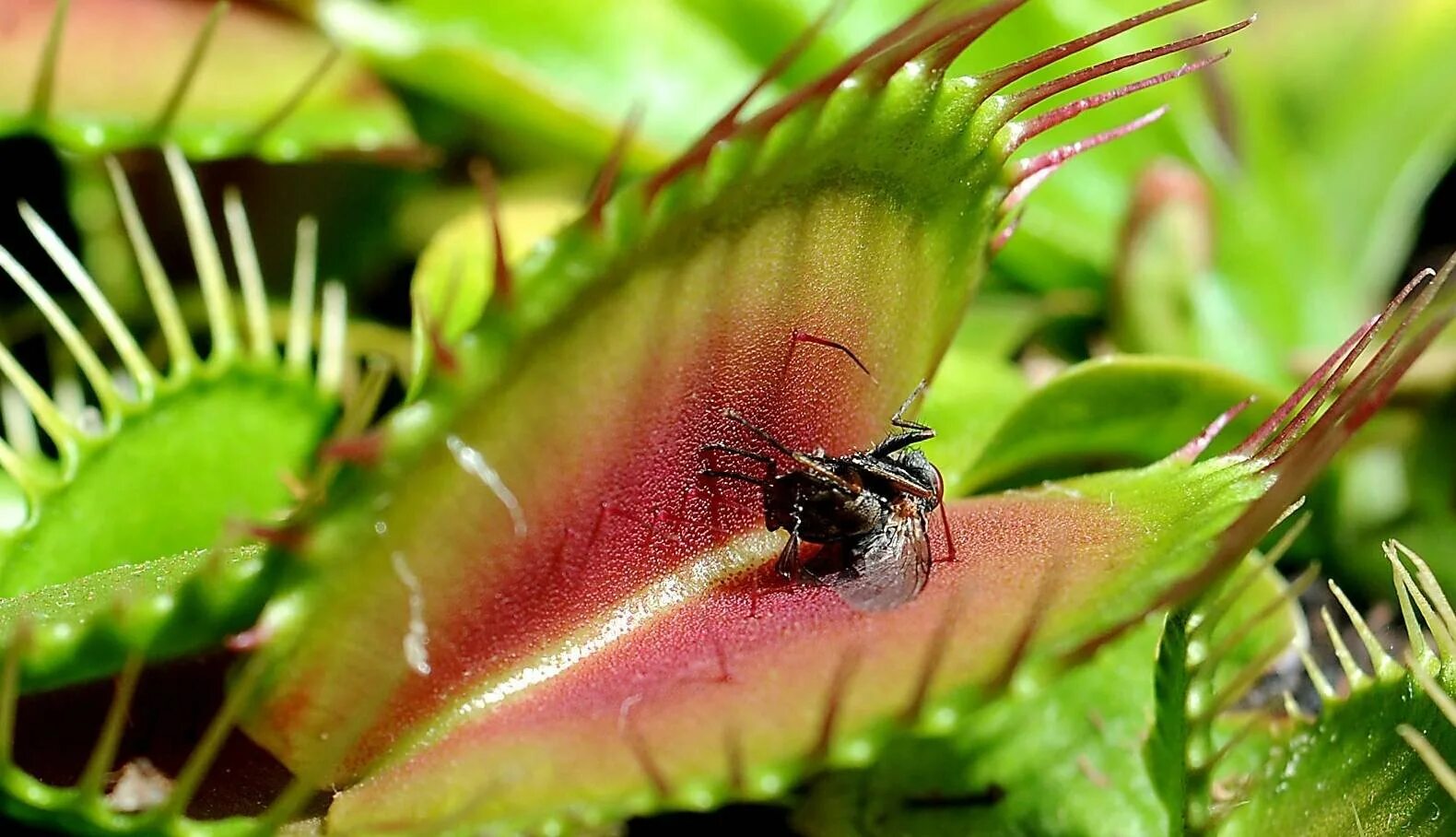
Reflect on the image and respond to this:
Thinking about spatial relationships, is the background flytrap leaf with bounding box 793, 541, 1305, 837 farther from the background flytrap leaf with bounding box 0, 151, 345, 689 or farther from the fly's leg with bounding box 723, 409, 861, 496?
the background flytrap leaf with bounding box 0, 151, 345, 689

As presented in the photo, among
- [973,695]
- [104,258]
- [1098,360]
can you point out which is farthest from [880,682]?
[104,258]

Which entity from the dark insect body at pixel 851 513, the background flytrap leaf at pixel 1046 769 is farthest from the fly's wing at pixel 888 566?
the background flytrap leaf at pixel 1046 769

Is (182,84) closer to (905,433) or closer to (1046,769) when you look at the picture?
(905,433)

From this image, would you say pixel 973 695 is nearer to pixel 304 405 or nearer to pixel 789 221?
pixel 789 221

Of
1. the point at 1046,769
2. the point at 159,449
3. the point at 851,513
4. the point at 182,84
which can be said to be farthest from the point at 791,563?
the point at 182,84

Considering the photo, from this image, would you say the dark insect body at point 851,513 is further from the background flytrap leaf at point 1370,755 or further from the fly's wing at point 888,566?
the background flytrap leaf at point 1370,755

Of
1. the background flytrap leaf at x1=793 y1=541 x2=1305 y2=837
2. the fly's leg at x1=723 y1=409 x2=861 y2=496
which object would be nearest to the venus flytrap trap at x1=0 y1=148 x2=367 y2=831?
the fly's leg at x1=723 y1=409 x2=861 y2=496

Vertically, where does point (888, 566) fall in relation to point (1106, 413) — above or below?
below
